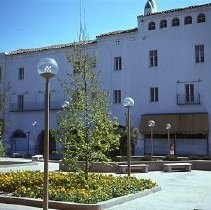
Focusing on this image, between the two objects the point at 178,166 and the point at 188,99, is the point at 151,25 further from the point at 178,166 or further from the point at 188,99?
the point at 178,166

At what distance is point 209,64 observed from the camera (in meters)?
35.0

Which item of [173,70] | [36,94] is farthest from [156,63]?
[36,94]

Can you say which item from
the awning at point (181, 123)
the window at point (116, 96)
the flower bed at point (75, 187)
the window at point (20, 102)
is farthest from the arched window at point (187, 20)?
the flower bed at point (75, 187)

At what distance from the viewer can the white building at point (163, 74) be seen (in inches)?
1374

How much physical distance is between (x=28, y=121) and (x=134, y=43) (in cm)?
1408

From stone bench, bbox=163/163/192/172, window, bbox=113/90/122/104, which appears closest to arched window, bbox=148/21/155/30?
window, bbox=113/90/122/104

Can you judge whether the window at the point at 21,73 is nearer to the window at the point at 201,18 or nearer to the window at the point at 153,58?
the window at the point at 153,58

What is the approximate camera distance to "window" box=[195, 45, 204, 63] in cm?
3541

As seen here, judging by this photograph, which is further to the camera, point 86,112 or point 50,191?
point 86,112

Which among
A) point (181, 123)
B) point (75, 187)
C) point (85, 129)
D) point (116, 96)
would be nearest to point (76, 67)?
point (85, 129)

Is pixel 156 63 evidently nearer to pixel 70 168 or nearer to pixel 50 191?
pixel 70 168

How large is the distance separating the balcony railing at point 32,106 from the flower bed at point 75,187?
25.7m

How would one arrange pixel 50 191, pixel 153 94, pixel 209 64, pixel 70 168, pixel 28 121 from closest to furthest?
pixel 50 191, pixel 70 168, pixel 209 64, pixel 153 94, pixel 28 121

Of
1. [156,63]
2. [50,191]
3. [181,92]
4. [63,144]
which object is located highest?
[156,63]
